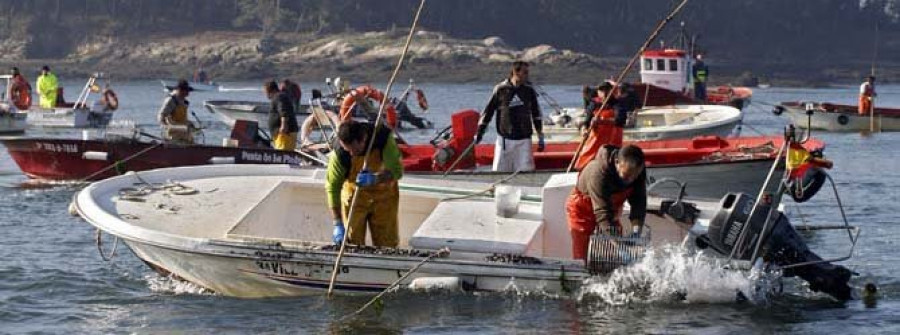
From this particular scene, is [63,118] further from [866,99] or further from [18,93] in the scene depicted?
[866,99]

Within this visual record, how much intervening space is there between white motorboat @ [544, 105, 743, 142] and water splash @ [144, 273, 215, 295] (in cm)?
1128

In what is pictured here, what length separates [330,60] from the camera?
87.7 m

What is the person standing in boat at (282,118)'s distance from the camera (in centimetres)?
2158

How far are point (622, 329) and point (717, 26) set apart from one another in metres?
104

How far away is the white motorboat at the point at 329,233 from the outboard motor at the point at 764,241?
0.02 metres

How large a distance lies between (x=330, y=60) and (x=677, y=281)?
75.8 m

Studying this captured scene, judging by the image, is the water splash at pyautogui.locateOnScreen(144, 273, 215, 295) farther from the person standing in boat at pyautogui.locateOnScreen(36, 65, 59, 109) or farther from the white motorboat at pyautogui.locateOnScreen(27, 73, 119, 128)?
the person standing in boat at pyautogui.locateOnScreen(36, 65, 59, 109)

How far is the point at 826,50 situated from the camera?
112 m

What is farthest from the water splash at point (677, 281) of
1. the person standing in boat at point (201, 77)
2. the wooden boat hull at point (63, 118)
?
the person standing in boat at point (201, 77)

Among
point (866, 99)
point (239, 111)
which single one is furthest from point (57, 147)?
point (866, 99)

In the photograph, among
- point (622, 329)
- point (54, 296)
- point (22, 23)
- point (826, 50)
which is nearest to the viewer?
point (622, 329)

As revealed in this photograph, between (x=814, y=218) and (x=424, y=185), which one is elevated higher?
(x=424, y=185)

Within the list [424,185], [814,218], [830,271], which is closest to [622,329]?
[830,271]

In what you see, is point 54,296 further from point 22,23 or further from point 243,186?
point 22,23
